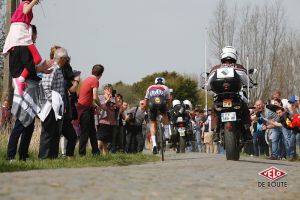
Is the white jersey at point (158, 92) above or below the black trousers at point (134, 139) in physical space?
above

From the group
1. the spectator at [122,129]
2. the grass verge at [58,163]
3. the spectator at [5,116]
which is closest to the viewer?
the grass verge at [58,163]

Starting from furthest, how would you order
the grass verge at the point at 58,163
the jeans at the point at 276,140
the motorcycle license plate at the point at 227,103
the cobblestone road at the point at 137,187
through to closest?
1. the jeans at the point at 276,140
2. the motorcycle license plate at the point at 227,103
3. the grass verge at the point at 58,163
4. the cobblestone road at the point at 137,187

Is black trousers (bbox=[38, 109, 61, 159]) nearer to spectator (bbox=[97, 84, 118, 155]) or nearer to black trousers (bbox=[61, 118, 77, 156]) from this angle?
black trousers (bbox=[61, 118, 77, 156])

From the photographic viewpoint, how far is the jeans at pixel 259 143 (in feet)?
53.3

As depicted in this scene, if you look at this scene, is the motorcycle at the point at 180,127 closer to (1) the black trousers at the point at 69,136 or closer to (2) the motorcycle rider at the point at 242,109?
(2) the motorcycle rider at the point at 242,109

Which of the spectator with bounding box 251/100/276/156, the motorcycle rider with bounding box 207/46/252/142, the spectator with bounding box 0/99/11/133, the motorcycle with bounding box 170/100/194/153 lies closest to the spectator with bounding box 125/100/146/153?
the motorcycle with bounding box 170/100/194/153

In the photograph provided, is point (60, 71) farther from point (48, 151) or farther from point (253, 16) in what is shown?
point (253, 16)

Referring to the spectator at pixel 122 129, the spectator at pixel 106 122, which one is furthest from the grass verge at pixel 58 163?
the spectator at pixel 122 129

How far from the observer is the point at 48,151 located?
324 inches

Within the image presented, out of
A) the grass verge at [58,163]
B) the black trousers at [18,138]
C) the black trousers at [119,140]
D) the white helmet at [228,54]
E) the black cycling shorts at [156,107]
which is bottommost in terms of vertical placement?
the grass verge at [58,163]

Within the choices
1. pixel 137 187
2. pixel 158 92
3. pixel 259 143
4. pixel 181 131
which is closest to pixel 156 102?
pixel 158 92

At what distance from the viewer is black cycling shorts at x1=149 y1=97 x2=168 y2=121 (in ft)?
37.1

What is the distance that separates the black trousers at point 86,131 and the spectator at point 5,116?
2925 mm

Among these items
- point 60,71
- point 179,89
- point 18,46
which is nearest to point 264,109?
point 60,71
